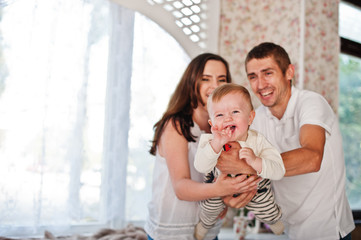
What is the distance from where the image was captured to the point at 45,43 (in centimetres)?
213

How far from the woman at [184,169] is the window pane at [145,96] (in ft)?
2.57

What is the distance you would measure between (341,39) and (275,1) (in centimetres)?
93

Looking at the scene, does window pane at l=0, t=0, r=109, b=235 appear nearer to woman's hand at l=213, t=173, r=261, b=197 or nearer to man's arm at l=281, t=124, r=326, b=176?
woman's hand at l=213, t=173, r=261, b=197

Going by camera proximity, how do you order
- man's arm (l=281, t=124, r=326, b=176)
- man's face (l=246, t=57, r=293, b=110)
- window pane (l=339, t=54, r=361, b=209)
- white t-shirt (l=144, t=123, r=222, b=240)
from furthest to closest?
window pane (l=339, t=54, r=361, b=209) < man's face (l=246, t=57, r=293, b=110) < white t-shirt (l=144, t=123, r=222, b=240) < man's arm (l=281, t=124, r=326, b=176)

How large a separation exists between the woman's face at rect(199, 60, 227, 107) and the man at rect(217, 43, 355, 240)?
0.19 metres

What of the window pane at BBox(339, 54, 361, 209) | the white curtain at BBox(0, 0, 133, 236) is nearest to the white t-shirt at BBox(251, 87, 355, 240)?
the white curtain at BBox(0, 0, 133, 236)

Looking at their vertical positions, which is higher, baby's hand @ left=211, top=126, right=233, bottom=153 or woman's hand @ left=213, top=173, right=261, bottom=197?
baby's hand @ left=211, top=126, right=233, bottom=153

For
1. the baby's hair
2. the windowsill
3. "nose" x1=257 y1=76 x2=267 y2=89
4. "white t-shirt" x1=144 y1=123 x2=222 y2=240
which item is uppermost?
"nose" x1=257 y1=76 x2=267 y2=89

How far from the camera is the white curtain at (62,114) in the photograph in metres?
2.02

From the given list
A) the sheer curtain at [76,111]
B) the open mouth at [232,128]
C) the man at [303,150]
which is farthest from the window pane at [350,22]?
the open mouth at [232,128]

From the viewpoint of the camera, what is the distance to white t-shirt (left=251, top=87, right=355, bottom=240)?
4.99 ft

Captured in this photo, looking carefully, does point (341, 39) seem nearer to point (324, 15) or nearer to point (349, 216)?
point (324, 15)

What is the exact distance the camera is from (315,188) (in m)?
1.56

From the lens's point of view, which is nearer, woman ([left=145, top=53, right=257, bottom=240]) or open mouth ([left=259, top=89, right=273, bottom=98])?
woman ([left=145, top=53, right=257, bottom=240])
